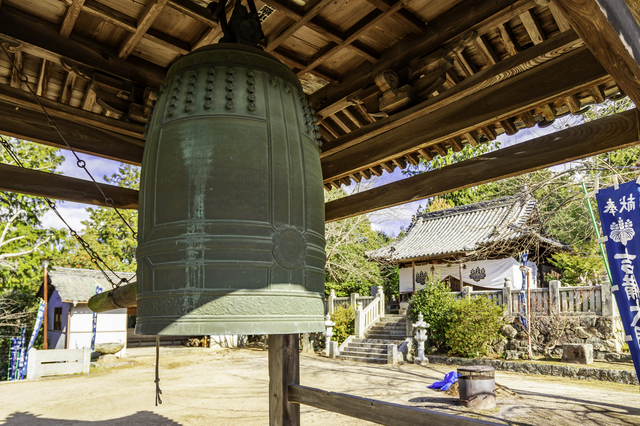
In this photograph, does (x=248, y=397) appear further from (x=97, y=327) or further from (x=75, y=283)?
(x=75, y=283)

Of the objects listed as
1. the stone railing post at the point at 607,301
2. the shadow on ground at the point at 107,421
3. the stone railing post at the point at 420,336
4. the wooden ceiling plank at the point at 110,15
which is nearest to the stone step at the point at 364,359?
the stone railing post at the point at 420,336

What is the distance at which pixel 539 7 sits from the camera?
2.46m

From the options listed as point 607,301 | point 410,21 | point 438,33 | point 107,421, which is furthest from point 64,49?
point 607,301

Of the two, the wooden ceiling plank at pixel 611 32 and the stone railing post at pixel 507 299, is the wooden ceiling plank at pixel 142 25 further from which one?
the stone railing post at pixel 507 299

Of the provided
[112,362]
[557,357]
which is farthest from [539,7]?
[112,362]

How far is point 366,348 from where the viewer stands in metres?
16.7

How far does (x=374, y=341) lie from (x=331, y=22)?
16053 millimetres

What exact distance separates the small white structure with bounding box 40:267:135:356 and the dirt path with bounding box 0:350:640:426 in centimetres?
293

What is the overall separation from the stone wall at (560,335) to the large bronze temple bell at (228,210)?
1459 cm

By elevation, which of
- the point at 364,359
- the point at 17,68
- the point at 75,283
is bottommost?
the point at 364,359

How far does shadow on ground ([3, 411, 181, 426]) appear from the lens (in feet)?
26.0

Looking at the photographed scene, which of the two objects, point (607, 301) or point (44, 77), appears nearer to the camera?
point (44, 77)

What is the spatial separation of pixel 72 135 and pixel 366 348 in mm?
15169

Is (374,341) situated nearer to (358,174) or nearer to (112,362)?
(112,362)
